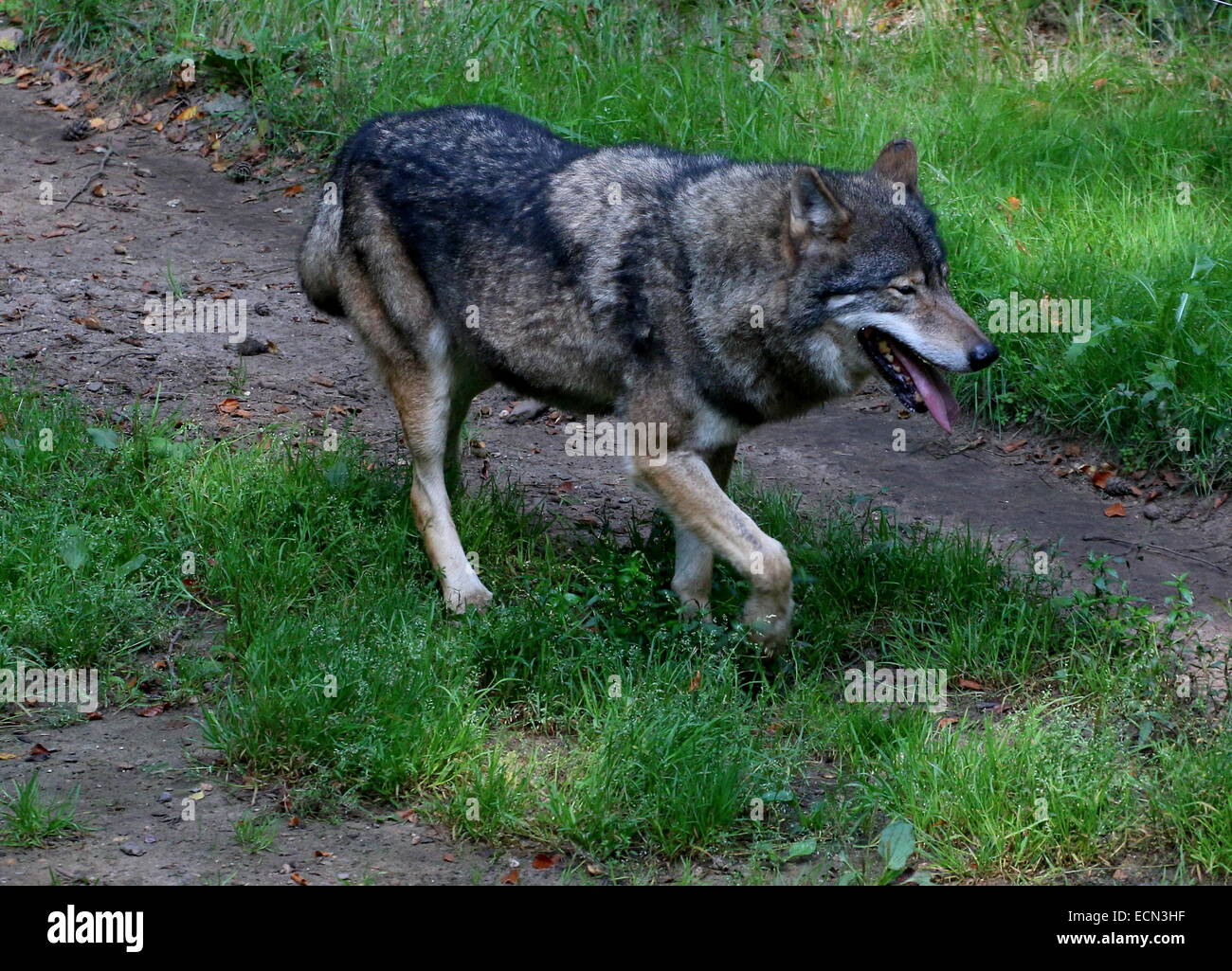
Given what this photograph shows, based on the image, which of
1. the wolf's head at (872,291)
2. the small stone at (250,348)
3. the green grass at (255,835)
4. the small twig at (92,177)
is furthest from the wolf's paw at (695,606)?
the small twig at (92,177)

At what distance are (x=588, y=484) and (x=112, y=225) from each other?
4.25 meters

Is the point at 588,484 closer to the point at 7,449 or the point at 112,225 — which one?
the point at 7,449

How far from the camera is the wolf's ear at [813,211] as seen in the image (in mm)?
4711

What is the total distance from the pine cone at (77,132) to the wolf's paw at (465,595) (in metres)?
6.27

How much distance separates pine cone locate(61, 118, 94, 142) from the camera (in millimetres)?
9906

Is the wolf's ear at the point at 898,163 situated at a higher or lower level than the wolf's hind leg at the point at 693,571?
higher

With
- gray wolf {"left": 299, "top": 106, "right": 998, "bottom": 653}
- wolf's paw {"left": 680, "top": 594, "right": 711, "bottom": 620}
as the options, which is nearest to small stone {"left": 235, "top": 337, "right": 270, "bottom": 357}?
gray wolf {"left": 299, "top": 106, "right": 998, "bottom": 653}

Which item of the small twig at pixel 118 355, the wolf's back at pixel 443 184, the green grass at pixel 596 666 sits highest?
the wolf's back at pixel 443 184

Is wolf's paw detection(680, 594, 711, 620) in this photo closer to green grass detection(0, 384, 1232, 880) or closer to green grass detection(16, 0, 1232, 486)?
green grass detection(0, 384, 1232, 880)

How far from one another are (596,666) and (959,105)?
18.1 feet

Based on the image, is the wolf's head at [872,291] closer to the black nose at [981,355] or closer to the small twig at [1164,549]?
the black nose at [981,355]

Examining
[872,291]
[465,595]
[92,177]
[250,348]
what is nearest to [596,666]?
[465,595]

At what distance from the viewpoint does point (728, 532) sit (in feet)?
16.2

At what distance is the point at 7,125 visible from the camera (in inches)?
396
